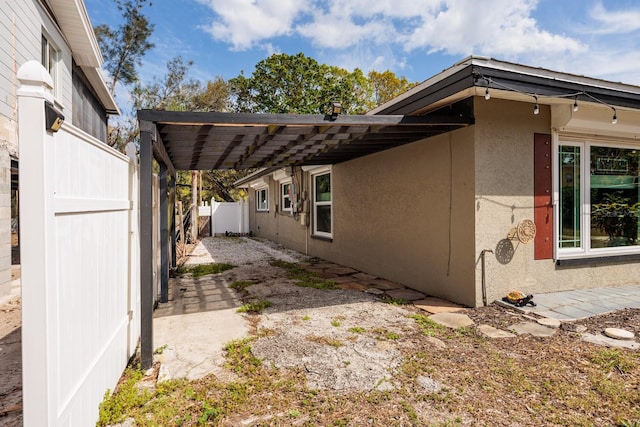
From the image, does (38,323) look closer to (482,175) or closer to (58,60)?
(482,175)

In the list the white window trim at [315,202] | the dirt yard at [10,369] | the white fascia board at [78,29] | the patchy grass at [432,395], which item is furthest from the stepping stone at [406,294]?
the white fascia board at [78,29]

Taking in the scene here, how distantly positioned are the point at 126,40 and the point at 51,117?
20.5m

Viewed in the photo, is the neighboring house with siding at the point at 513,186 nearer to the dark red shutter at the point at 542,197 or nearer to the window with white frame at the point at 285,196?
the dark red shutter at the point at 542,197

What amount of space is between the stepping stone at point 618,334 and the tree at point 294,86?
18.6 m

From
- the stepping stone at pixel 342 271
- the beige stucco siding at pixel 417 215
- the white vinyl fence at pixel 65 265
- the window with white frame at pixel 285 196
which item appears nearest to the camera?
the white vinyl fence at pixel 65 265

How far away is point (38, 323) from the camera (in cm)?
142

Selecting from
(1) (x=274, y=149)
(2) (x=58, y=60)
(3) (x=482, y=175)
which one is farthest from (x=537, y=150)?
(2) (x=58, y=60)

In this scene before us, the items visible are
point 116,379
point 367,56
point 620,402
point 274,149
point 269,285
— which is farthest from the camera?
point 367,56

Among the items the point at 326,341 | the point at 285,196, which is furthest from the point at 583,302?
the point at 285,196

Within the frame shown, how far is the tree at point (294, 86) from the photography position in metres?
20.6

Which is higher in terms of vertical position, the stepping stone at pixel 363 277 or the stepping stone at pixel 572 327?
the stepping stone at pixel 572 327

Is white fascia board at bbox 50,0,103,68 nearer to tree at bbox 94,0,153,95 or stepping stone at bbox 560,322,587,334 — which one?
stepping stone at bbox 560,322,587,334

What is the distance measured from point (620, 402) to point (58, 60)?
31.4ft

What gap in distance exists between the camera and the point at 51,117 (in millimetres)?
1458
